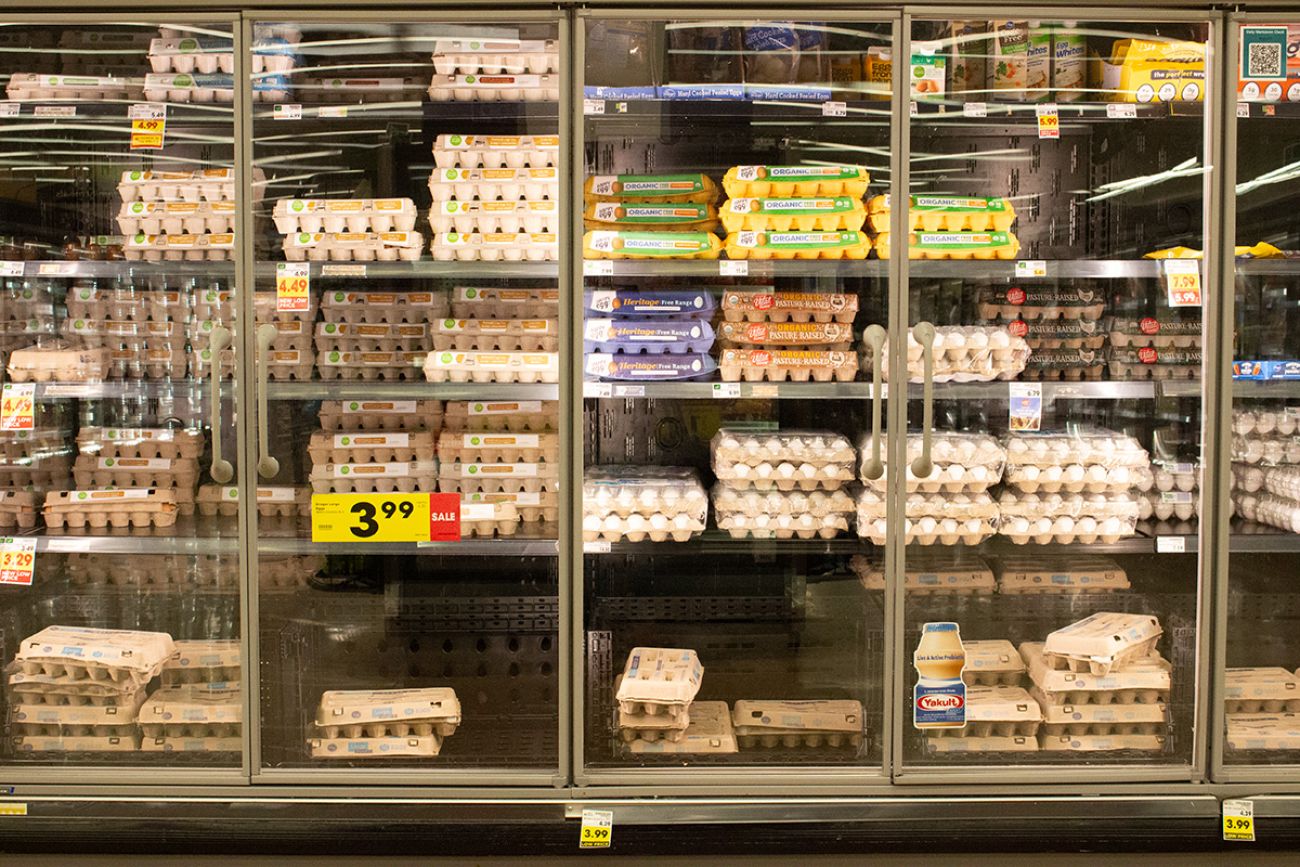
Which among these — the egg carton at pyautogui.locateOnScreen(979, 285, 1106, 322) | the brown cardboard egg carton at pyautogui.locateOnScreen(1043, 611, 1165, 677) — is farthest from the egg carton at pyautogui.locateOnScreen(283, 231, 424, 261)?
the brown cardboard egg carton at pyautogui.locateOnScreen(1043, 611, 1165, 677)

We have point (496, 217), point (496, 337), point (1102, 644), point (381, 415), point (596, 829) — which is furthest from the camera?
point (381, 415)

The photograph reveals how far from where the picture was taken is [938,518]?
9.29 ft

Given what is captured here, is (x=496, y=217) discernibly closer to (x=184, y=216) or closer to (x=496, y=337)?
(x=496, y=337)

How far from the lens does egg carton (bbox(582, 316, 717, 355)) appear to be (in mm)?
2867

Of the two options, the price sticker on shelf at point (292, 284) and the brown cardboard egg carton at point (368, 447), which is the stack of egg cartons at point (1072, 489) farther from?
the price sticker on shelf at point (292, 284)

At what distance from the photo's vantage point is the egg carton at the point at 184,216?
2.85 meters

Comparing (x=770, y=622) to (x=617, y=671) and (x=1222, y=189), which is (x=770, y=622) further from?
(x=1222, y=189)

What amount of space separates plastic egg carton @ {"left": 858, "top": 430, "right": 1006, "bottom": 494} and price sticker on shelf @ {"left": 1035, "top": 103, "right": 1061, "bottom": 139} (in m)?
0.88

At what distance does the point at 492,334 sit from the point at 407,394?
333 millimetres

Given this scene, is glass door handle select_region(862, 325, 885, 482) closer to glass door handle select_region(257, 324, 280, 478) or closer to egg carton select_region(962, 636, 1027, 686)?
egg carton select_region(962, 636, 1027, 686)

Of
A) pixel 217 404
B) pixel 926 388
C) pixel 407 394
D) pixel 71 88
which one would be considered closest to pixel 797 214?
pixel 926 388

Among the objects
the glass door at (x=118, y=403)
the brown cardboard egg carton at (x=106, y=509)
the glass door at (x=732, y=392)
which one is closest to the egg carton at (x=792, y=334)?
the glass door at (x=732, y=392)

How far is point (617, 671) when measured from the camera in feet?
9.95

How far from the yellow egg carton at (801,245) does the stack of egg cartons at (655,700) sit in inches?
47.7
